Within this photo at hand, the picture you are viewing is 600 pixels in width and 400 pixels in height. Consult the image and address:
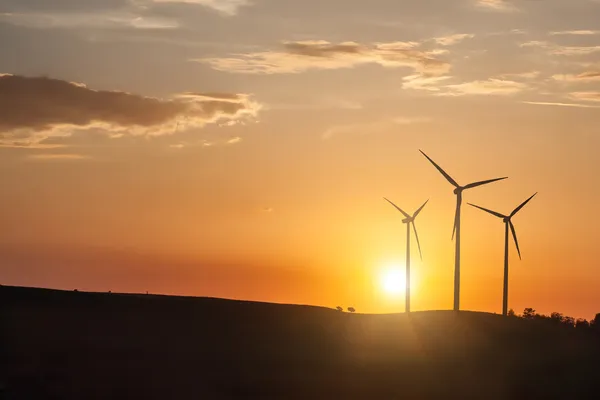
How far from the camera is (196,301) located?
144875 millimetres

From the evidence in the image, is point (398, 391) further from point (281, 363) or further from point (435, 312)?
point (435, 312)

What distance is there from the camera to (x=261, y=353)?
128875mm

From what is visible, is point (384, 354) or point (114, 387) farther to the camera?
point (384, 354)

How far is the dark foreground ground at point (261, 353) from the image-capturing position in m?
113

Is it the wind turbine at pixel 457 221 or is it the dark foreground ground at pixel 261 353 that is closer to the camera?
the dark foreground ground at pixel 261 353

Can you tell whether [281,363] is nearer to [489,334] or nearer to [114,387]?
[114,387]

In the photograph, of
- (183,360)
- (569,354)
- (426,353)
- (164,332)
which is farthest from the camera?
(569,354)

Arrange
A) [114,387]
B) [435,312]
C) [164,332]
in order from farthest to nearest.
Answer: [435,312], [164,332], [114,387]

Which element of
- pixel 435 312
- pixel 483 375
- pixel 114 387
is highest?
pixel 435 312

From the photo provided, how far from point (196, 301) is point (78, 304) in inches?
632

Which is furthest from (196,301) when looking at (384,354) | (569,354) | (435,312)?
(569,354)

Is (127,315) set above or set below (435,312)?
below

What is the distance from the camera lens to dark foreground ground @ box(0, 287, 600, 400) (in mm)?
113188

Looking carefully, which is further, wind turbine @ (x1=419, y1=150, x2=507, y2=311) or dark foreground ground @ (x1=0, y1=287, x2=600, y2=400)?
wind turbine @ (x1=419, y1=150, x2=507, y2=311)
